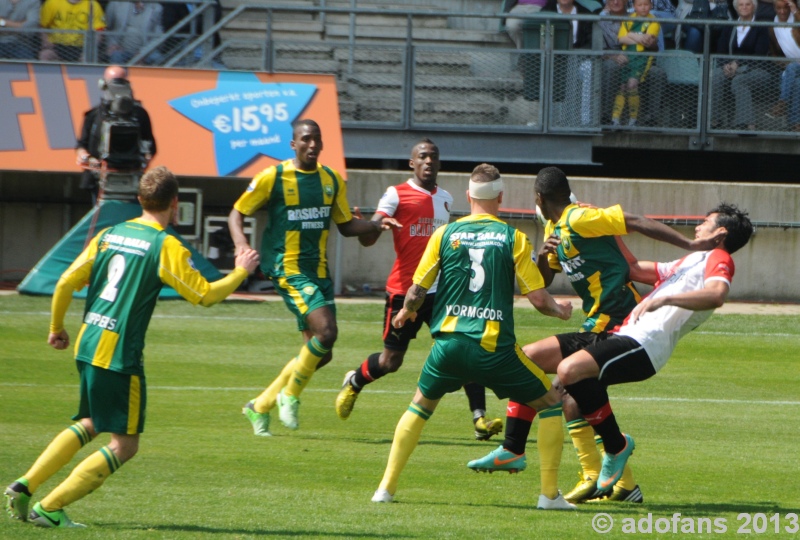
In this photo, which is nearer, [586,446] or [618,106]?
[586,446]

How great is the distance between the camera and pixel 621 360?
7113 millimetres

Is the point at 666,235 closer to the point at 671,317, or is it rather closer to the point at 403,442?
the point at 671,317

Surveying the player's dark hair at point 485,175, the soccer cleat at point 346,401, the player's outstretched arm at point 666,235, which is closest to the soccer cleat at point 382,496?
the player's dark hair at point 485,175

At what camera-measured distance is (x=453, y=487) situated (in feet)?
24.0

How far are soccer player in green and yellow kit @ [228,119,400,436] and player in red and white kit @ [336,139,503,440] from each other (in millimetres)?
461

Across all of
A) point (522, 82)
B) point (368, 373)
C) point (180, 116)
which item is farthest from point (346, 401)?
point (522, 82)

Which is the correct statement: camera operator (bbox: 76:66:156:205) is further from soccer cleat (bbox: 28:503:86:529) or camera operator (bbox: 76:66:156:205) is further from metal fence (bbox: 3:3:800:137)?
soccer cleat (bbox: 28:503:86:529)

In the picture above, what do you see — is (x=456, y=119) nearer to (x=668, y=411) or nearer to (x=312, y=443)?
(x=668, y=411)

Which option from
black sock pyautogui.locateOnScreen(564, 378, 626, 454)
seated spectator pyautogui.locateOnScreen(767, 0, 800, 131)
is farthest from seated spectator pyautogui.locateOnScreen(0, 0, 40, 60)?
black sock pyautogui.locateOnScreen(564, 378, 626, 454)

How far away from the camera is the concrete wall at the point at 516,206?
56.3 feet

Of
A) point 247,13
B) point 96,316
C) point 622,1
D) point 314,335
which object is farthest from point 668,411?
point 247,13

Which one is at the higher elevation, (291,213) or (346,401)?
(291,213)

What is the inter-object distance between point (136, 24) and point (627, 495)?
13.7 meters

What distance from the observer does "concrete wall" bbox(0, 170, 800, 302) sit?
1716cm
